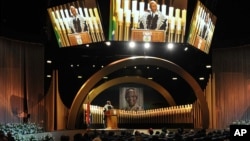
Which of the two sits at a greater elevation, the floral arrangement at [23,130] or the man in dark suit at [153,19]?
the man in dark suit at [153,19]

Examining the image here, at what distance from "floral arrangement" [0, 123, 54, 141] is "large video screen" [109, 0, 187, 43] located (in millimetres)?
4946

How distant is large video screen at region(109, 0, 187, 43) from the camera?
18.5m

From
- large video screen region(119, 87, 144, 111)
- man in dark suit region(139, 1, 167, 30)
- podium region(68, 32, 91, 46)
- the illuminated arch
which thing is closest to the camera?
man in dark suit region(139, 1, 167, 30)

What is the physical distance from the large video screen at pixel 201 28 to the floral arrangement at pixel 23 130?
7530 mm

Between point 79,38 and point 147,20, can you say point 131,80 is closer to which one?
point 79,38

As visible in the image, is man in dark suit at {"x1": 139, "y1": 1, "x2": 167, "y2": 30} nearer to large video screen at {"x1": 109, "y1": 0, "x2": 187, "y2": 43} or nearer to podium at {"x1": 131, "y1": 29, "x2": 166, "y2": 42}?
large video screen at {"x1": 109, "y1": 0, "x2": 187, "y2": 43}

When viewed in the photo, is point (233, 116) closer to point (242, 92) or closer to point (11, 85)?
point (242, 92)

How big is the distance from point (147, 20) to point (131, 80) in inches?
348

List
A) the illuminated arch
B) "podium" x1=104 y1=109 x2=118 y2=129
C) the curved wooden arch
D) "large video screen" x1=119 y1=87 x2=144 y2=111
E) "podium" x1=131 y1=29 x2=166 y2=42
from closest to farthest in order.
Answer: "podium" x1=131 y1=29 x2=166 y2=42 → the illuminated arch → "podium" x1=104 y1=109 x2=118 y2=129 → the curved wooden arch → "large video screen" x1=119 y1=87 x2=144 y2=111

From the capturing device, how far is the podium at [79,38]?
19859 mm

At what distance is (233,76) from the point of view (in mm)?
24531

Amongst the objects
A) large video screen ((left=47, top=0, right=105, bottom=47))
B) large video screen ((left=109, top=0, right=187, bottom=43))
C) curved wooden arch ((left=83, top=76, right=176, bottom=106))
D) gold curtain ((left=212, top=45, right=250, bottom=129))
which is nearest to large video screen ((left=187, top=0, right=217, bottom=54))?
large video screen ((left=109, top=0, right=187, bottom=43))

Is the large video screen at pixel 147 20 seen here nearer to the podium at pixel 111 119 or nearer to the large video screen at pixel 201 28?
the large video screen at pixel 201 28

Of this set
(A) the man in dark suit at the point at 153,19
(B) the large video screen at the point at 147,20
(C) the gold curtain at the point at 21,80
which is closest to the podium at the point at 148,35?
(B) the large video screen at the point at 147,20
